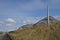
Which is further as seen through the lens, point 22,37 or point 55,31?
point 22,37

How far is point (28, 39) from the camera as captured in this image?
15.7m

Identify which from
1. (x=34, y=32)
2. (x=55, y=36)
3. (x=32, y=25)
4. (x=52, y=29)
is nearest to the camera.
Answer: (x=55, y=36)

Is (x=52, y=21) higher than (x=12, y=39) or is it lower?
higher

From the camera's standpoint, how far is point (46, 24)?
17.2 m

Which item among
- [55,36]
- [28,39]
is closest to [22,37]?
[28,39]

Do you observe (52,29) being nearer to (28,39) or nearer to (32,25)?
(28,39)

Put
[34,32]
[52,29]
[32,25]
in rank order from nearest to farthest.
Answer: [52,29]
[34,32]
[32,25]

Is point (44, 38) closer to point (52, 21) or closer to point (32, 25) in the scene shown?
point (52, 21)

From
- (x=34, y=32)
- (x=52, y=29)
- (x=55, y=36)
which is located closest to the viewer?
(x=55, y=36)

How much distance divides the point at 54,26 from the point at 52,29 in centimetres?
69

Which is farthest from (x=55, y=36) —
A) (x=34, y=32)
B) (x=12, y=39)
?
(x=12, y=39)

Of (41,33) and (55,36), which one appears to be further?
(41,33)

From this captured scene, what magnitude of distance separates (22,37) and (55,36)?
3.39 metres

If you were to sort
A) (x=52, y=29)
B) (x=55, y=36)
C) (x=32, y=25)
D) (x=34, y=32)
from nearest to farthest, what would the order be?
(x=55, y=36) → (x=52, y=29) → (x=34, y=32) → (x=32, y=25)
